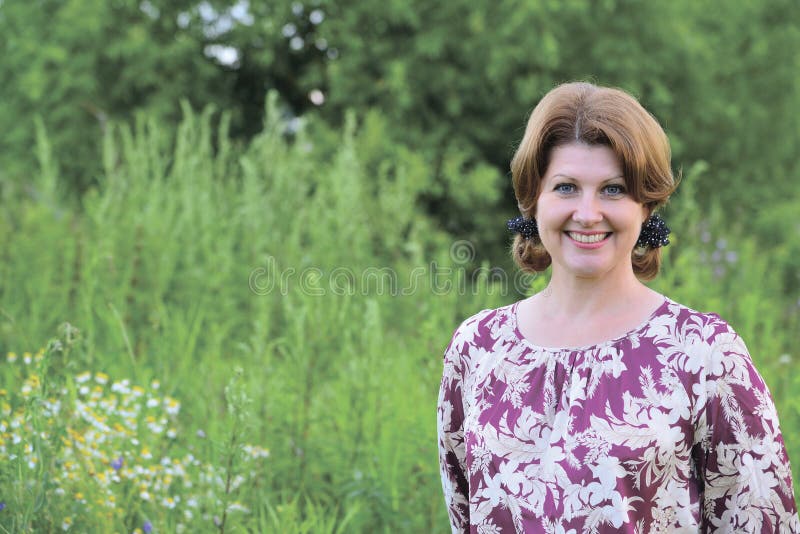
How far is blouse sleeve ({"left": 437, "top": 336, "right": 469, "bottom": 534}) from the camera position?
6.73 feet

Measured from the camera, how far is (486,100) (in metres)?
8.44

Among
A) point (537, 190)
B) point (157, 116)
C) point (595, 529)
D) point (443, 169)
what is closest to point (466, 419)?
Result: point (595, 529)

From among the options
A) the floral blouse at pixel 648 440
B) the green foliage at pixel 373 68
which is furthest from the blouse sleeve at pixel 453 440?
the green foliage at pixel 373 68

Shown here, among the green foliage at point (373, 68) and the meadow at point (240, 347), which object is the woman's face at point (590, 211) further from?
the green foliage at point (373, 68)

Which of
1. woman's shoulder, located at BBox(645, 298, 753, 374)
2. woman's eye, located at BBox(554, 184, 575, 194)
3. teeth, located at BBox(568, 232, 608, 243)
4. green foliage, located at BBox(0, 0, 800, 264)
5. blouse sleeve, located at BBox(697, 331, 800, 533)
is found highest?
green foliage, located at BBox(0, 0, 800, 264)

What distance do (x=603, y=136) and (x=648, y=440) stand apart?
59 cm

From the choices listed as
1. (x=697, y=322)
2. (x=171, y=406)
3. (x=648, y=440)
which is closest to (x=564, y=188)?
(x=697, y=322)

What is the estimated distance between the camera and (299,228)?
523 cm

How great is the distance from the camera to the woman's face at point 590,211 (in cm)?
175

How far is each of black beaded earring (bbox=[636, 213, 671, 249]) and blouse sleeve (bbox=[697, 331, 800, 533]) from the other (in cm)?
30

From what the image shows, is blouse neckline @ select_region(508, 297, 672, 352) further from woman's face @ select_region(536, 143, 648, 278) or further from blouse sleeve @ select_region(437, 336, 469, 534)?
blouse sleeve @ select_region(437, 336, 469, 534)

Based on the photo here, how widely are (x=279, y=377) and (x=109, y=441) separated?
76cm

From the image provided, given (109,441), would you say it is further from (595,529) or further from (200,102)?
(200,102)

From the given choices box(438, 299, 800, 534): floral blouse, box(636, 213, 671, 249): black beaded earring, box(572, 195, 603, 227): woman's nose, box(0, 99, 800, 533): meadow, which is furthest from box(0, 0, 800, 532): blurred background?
box(438, 299, 800, 534): floral blouse
